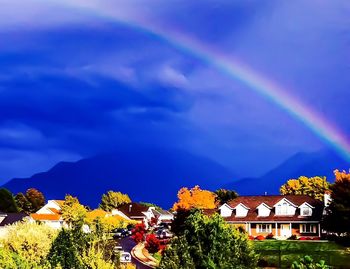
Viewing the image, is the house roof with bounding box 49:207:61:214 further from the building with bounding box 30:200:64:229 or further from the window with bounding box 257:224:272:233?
the window with bounding box 257:224:272:233

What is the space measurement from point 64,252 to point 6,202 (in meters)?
106

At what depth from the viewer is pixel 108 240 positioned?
2391 centimetres

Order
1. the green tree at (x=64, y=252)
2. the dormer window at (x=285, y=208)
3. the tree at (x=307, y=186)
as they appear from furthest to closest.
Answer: the tree at (x=307, y=186)
the dormer window at (x=285, y=208)
the green tree at (x=64, y=252)

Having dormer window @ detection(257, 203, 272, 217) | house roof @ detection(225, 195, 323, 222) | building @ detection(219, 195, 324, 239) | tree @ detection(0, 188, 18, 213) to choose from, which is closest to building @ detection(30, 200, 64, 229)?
tree @ detection(0, 188, 18, 213)

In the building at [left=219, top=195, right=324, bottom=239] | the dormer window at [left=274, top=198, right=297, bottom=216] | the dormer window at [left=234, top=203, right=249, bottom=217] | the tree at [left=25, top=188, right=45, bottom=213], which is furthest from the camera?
the tree at [left=25, top=188, right=45, bottom=213]

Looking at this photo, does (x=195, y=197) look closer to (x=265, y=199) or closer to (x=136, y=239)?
(x=265, y=199)

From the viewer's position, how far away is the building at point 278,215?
77.9 metres

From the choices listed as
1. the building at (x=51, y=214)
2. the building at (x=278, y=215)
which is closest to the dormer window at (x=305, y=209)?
the building at (x=278, y=215)

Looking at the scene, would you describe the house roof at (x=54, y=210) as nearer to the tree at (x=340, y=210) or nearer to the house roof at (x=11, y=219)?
the house roof at (x=11, y=219)

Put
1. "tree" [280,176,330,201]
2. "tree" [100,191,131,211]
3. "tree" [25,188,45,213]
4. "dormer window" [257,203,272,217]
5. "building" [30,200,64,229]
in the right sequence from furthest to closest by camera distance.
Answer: "tree" [100,191,131,211], "tree" [25,188,45,213], "tree" [280,176,330,201], "building" [30,200,64,229], "dormer window" [257,203,272,217]

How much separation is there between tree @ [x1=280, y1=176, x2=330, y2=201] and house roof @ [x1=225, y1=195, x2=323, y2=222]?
5311 centimetres

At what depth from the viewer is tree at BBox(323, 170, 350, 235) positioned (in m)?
52.2

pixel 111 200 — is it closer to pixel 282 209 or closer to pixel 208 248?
pixel 282 209

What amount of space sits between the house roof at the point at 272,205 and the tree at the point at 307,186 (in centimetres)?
5311
